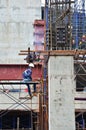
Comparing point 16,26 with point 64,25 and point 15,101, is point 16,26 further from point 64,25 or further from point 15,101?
point 64,25

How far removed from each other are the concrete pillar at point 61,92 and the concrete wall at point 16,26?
76.8 ft

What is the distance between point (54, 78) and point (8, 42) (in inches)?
959

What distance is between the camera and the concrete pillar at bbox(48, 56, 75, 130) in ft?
60.6

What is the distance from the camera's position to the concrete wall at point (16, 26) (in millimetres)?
42406

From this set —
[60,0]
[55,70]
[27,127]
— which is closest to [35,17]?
[27,127]

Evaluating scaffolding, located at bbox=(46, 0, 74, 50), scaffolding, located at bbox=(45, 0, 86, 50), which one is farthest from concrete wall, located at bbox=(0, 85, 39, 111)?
scaffolding, located at bbox=(46, 0, 74, 50)

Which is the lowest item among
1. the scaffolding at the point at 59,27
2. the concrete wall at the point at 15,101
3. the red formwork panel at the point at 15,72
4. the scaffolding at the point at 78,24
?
the concrete wall at the point at 15,101

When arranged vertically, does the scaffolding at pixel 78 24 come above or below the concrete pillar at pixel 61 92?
above

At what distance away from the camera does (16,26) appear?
42781 mm

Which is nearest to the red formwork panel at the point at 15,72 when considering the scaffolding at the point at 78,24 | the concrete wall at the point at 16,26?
the concrete wall at the point at 16,26

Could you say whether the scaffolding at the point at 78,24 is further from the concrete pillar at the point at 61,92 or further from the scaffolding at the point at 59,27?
the concrete pillar at the point at 61,92

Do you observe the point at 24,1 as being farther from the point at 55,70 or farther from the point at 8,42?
the point at 55,70

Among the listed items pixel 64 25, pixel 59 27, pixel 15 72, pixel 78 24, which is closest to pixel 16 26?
pixel 15 72

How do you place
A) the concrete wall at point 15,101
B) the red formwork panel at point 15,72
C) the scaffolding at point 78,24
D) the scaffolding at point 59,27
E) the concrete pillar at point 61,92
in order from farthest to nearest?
the red formwork panel at point 15,72 → the scaffolding at point 78,24 → the concrete wall at point 15,101 → the scaffolding at point 59,27 → the concrete pillar at point 61,92
